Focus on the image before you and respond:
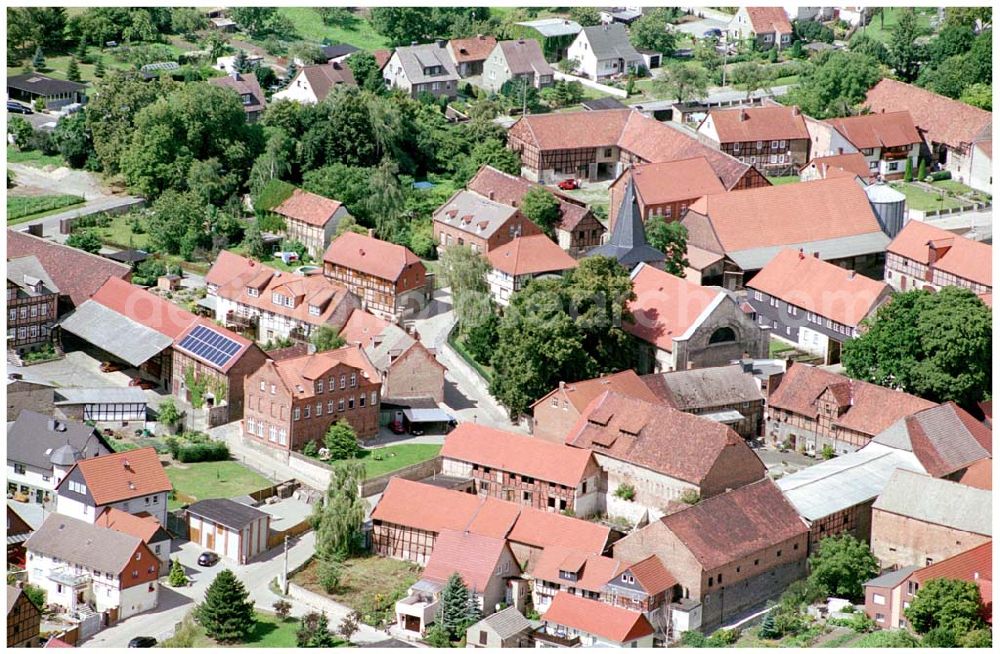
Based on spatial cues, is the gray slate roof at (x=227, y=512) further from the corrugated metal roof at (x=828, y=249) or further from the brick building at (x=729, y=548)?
the corrugated metal roof at (x=828, y=249)

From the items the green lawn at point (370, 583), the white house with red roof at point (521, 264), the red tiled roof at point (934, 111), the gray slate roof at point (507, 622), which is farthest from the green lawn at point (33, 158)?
the gray slate roof at point (507, 622)

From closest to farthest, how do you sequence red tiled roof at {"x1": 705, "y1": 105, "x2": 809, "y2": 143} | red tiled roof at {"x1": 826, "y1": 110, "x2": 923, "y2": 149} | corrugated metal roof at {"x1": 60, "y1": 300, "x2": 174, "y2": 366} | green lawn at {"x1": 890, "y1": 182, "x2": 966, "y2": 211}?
corrugated metal roof at {"x1": 60, "y1": 300, "x2": 174, "y2": 366} → green lawn at {"x1": 890, "y1": 182, "x2": 966, "y2": 211} → red tiled roof at {"x1": 826, "y1": 110, "x2": 923, "y2": 149} → red tiled roof at {"x1": 705, "y1": 105, "x2": 809, "y2": 143}

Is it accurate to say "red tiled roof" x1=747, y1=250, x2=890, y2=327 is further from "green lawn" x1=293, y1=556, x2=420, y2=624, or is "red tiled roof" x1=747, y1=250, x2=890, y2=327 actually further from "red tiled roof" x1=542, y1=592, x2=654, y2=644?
"green lawn" x1=293, y1=556, x2=420, y2=624

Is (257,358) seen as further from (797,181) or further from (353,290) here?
(797,181)

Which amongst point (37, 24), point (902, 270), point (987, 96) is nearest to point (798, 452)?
point (902, 270)

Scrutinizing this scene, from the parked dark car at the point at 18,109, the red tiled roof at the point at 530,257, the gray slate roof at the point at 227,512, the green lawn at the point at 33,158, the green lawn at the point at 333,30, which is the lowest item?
the gray slate roof at the point at 227,512

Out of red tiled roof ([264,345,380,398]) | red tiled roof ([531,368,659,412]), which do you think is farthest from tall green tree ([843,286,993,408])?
red tiled roof ([264,345,380,398])
